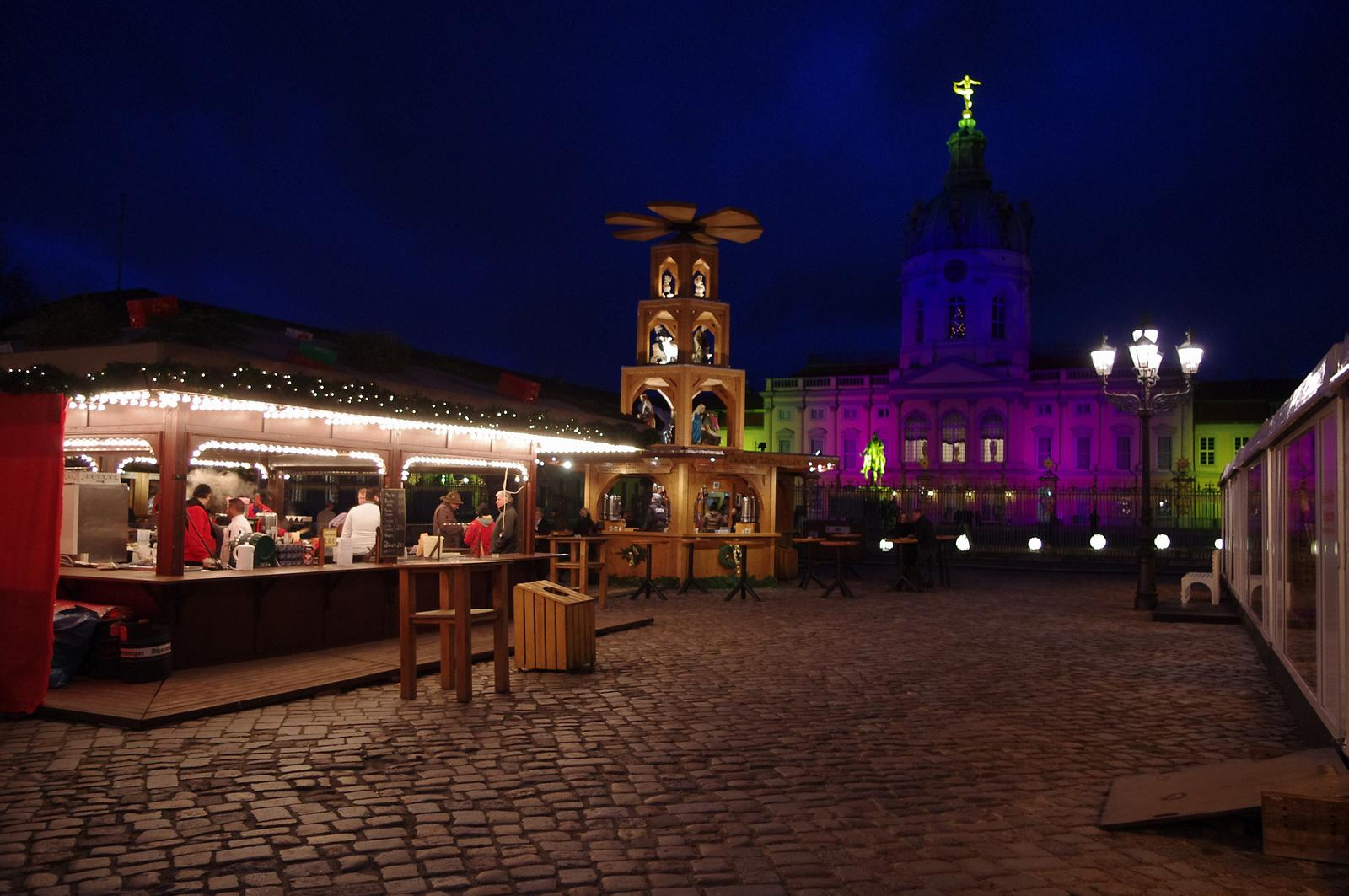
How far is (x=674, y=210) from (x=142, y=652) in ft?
47.6

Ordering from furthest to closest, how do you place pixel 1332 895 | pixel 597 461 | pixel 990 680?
pixel 597 461, pixel 990 680, pixel 1332 895

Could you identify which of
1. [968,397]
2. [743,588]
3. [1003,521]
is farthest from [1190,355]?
[968,397]

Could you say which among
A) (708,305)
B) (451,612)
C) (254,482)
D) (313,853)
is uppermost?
(708,305)

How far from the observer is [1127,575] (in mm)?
27297

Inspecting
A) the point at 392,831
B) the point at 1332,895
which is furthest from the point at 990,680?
the point at 392,831

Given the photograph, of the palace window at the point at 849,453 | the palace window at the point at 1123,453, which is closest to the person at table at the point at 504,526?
the palace window at the point at 849,453

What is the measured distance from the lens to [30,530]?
339 inches

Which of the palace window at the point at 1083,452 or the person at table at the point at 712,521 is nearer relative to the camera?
the person at table at the point at 712,521

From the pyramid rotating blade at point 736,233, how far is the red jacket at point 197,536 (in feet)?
43.0

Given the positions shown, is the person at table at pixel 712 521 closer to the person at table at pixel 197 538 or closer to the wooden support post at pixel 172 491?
the person at table at pixel 197 538

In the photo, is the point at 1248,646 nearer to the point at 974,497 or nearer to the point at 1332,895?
the point at 1332,895

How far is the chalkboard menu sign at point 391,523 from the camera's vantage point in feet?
41.2

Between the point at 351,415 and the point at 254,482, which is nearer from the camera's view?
the point at 351,415

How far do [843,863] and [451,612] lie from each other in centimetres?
504
